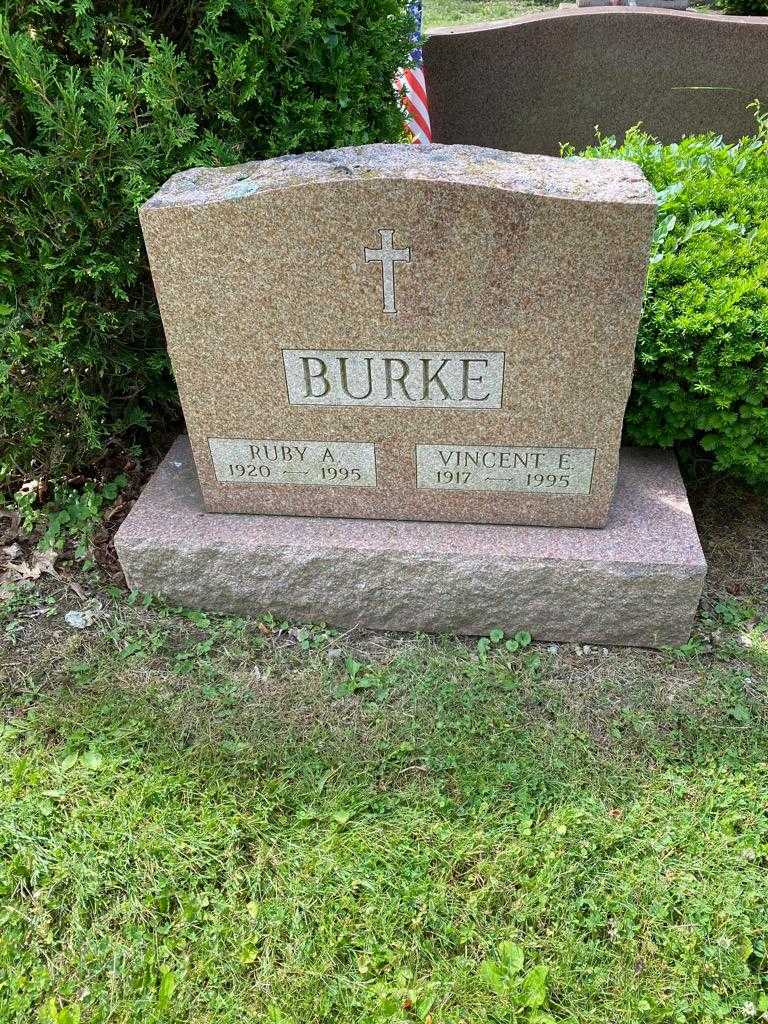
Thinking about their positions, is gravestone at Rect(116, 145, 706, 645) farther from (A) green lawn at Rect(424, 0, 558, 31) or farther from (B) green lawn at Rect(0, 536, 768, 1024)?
(A) green lawn at Rect(424, 0, 558, 31)

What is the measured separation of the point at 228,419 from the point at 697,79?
4546mm

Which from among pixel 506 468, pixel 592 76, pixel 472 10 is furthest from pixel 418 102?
pixel 472 10

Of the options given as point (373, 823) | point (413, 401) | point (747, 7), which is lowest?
point (373, 823)

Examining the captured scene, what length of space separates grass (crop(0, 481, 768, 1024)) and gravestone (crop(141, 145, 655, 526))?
611mm

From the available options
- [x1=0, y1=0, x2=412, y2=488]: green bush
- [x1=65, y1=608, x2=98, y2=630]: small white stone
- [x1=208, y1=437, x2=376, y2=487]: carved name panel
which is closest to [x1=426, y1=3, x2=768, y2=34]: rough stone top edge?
[x1=0, y1=0, x2=412, y2=488]: green bush

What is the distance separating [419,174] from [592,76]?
154 inches

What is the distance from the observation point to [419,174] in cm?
215

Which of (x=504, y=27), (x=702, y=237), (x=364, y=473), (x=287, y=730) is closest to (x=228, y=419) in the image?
(x=364, y=473)

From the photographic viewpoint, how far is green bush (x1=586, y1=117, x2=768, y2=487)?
2633 mm

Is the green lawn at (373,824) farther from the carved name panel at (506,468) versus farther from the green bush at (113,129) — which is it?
the green bush at (113,129)

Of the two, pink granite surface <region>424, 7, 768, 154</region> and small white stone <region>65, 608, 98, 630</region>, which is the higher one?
pink granite surface <region>424, 7, 768, 154</region>

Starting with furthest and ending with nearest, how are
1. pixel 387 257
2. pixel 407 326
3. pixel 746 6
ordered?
pixel 746 6 → pixel 407 326 → pixel 387 257

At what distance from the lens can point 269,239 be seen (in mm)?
2271

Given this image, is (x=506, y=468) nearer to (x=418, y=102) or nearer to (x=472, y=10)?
(x=418, y=102)
